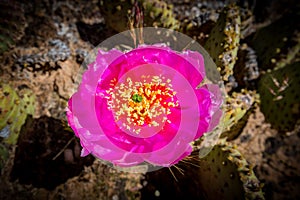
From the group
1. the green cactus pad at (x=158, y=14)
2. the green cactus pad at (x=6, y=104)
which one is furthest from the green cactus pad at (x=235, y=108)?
the green cactus pad at (x=6, y=104)

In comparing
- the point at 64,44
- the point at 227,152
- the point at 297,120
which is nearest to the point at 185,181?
the point at 227,152

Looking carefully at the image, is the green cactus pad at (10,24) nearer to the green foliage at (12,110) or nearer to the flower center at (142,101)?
the green foliage at (12,110)

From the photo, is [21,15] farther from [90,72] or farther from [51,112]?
[90,72]

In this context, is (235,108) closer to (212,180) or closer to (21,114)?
(212,180)

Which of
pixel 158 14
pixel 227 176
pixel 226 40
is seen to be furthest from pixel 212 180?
pixel 158 14

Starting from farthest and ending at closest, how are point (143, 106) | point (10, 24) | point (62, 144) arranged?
point (10, 24) < point (62, 144) < point (143, 106)
